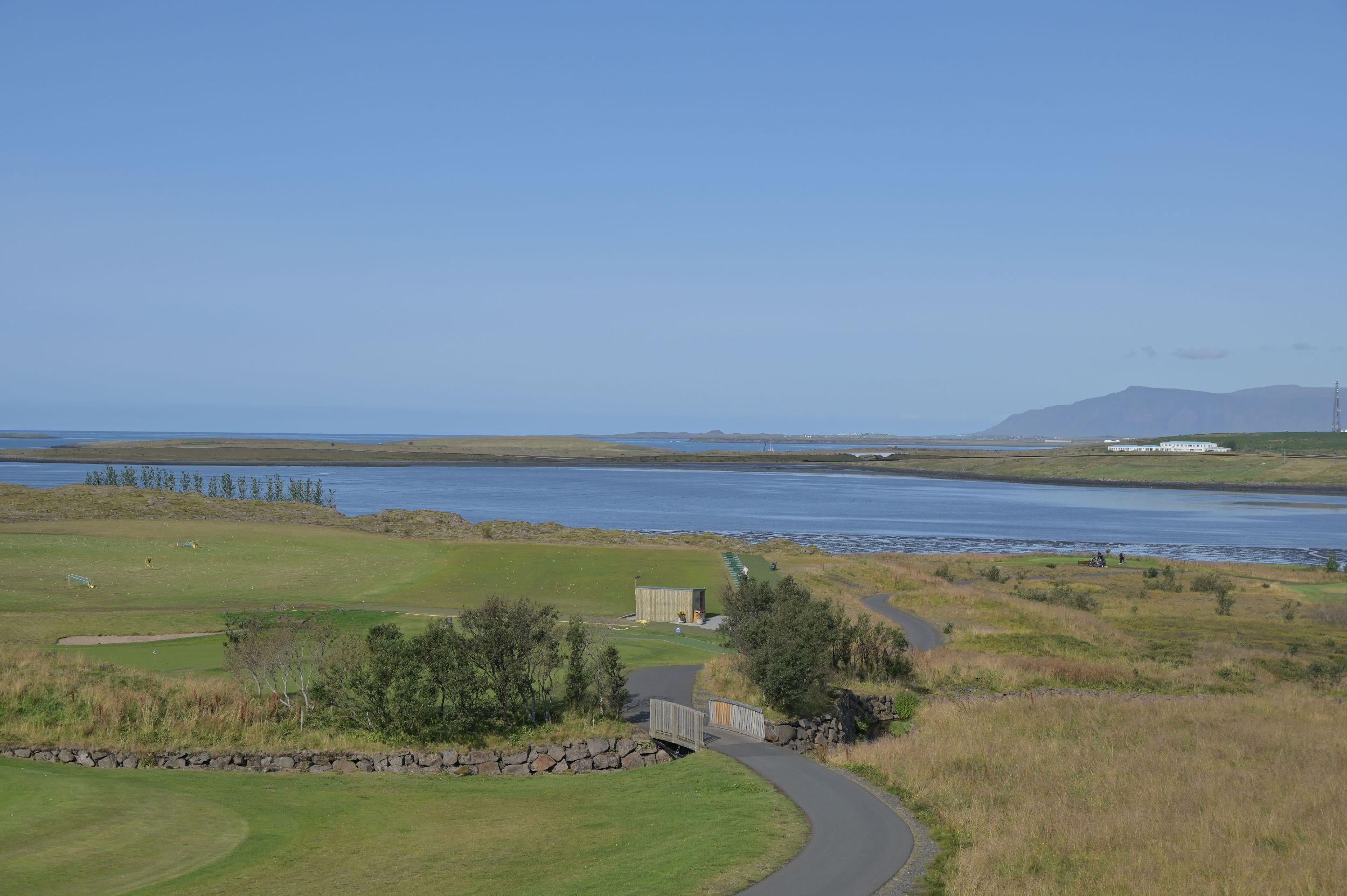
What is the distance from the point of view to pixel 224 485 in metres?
108

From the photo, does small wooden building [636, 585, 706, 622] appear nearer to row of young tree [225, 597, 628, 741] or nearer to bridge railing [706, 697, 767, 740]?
row of young tree [225, 597, 628, 741]

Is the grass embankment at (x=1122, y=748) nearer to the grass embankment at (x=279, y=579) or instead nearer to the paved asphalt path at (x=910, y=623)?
the paved asphalt path at (x=910, y=623)

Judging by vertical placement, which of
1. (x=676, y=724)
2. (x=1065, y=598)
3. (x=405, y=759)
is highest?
(x=676, y=724)

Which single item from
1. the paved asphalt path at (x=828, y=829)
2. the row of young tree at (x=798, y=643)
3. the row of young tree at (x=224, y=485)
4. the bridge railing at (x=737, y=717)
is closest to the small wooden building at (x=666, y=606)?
the row of young tree at (x=798, y=643)

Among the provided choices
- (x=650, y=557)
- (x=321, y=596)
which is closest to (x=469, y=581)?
(x=321, y=596)

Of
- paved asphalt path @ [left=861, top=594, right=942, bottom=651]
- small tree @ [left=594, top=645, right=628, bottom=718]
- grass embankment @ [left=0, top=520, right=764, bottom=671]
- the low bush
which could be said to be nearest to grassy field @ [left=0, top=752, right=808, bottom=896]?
small tree @ [left=594, top=645, right=628, bottom=718]

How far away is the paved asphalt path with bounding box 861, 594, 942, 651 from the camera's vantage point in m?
38.8

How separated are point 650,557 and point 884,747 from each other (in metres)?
31.2

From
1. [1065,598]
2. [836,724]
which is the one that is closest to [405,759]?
[836,724]

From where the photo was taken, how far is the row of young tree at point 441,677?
74.4 feet

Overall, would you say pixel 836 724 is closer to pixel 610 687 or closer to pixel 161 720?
pixel 610 687

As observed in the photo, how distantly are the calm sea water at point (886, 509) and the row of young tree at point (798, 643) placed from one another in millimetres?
52300

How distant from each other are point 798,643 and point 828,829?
25.2ft

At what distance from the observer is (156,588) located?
41000 millimetres
